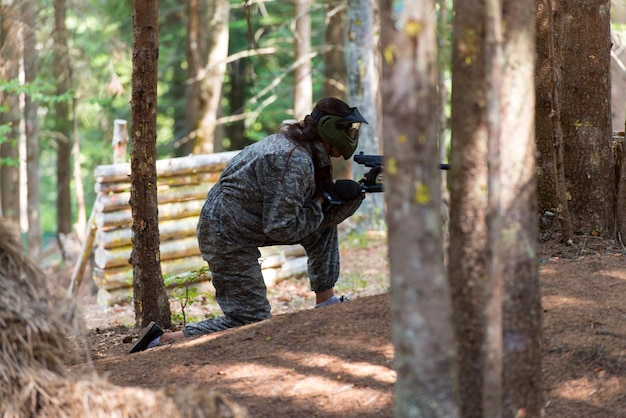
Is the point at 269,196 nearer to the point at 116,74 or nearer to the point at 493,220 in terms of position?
the point at 493,220

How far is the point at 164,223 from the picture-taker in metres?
10.4

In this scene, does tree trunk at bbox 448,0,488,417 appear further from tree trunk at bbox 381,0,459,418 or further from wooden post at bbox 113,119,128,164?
wooden post at bbox 113,119,128,164

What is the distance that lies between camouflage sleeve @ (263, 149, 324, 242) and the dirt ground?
29.1 inches

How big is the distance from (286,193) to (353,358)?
1.64 metres

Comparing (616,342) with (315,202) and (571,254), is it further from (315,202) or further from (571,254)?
(315,202)

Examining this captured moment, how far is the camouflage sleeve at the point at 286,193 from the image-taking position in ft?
18.4

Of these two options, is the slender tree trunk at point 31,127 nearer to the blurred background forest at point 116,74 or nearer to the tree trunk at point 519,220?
the blurred background forest at point 116,74

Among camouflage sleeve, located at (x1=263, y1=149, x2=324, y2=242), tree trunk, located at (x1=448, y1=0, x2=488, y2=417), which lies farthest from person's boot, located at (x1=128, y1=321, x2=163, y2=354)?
tree trunk, located at (x1=448, y1=0, x2=488, y2=417)

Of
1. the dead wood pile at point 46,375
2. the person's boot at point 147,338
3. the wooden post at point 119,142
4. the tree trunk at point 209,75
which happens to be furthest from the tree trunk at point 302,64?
the dead wood pile at point 46,375

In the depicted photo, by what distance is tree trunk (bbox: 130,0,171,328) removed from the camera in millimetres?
6293

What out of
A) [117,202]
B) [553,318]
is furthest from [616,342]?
[117,202]

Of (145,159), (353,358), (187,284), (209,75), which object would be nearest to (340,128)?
(145,159)

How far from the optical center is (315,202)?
5.86 metres

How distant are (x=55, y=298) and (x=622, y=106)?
17.9m
